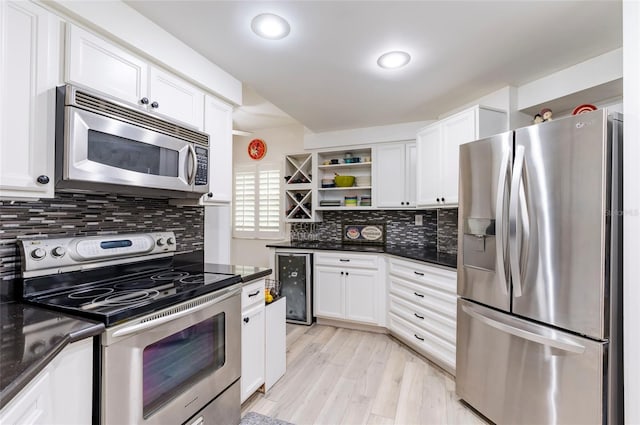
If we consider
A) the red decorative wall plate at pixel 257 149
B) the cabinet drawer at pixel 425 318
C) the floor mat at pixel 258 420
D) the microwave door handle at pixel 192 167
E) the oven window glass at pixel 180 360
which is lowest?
the floor mat at pixel 258 420

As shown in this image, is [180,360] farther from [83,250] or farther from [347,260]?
[347,260]

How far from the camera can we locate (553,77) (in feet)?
7.25

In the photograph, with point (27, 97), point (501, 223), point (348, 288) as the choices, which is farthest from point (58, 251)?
point (348, 288)

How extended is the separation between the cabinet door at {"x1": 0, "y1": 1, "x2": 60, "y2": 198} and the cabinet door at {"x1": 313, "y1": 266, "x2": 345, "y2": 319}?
2.61m

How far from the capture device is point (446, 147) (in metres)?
2.61

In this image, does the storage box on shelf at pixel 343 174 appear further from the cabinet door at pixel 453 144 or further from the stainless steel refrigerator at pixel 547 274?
the stainless steel refrigerator at pixel 547 274

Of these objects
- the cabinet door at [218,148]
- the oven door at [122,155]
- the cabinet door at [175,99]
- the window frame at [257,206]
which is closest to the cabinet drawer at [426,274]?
the cabinet door at [218,148]

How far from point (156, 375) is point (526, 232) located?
6.49 ft

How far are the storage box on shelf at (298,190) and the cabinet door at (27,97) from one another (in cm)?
280

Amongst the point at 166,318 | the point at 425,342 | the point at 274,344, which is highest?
the point at 166,318

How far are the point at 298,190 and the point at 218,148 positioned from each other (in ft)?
6.20

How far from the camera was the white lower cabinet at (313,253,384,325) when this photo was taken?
10.4 ft

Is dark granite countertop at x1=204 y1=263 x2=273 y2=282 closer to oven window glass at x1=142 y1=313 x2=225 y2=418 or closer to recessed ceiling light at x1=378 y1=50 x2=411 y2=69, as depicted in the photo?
oven window glass at x1=142 y1=313 x2=225 y2=418

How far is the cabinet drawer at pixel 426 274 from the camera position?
226cm
